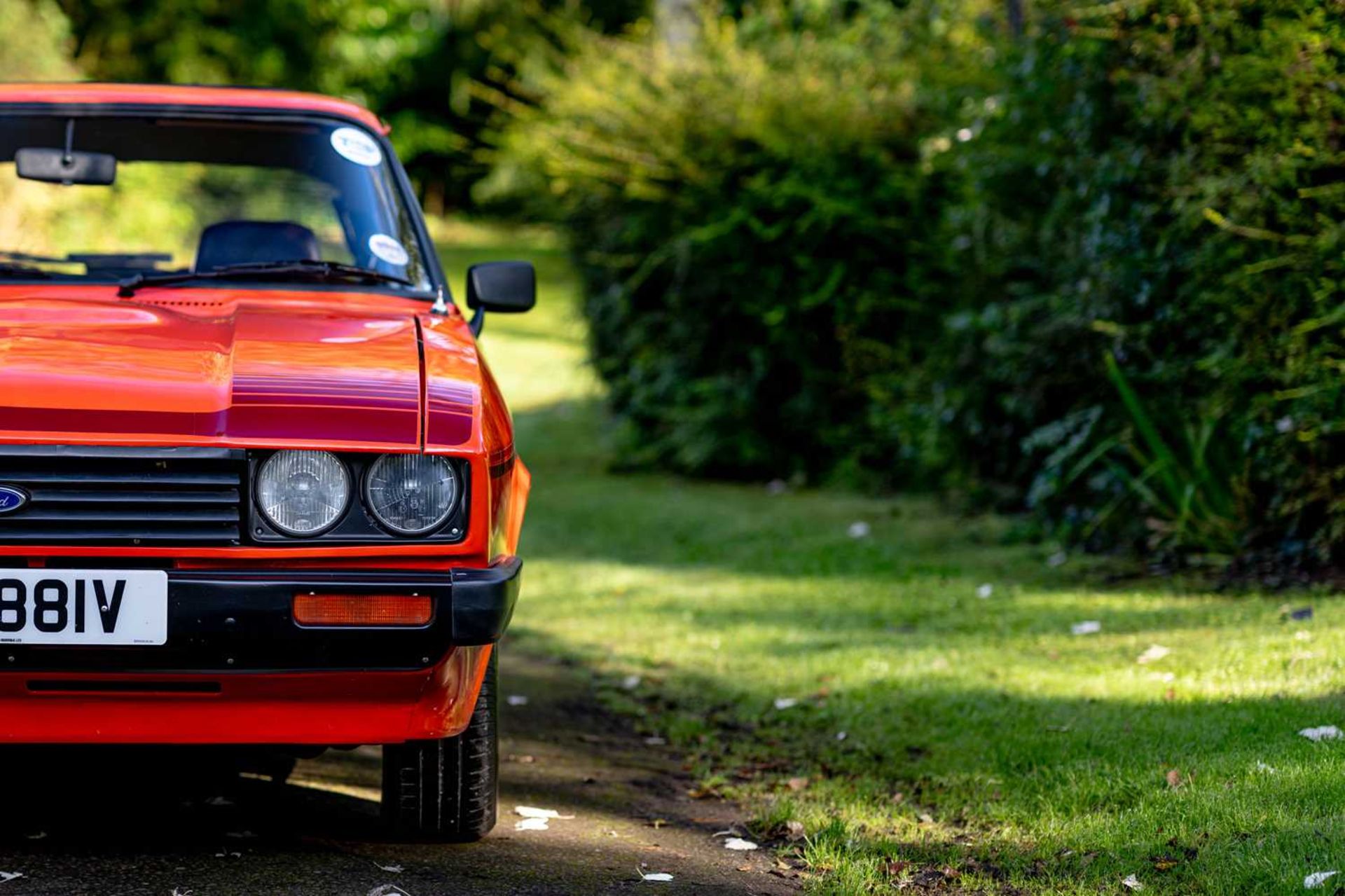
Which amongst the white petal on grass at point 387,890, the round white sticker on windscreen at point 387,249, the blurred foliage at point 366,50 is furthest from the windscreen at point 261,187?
the blurred foliage at point 366,50

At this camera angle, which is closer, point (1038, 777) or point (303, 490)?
point (303, 490)

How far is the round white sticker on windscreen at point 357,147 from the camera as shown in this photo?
4.86 m

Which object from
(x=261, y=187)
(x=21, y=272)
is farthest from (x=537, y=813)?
(x=261, y=187)

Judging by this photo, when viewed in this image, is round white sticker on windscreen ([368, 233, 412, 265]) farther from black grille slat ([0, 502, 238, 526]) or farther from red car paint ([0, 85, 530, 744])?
black grille slat ([0, 502, 238, 526])

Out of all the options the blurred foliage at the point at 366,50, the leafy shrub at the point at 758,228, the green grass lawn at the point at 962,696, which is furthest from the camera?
the blurred foliage at the point at 366,50

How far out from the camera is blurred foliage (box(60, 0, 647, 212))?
33.6 metres

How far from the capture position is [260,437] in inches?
127

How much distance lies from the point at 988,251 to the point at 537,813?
218 inches

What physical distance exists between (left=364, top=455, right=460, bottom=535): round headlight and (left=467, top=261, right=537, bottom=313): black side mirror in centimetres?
155

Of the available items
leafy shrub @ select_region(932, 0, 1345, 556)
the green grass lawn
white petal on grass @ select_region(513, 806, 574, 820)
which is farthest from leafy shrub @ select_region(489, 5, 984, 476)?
white petal on grass @ select_region(513, 806, 574, 820)

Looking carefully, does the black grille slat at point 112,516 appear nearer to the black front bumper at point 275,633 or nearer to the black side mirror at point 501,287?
the black front bumper at point 275,633

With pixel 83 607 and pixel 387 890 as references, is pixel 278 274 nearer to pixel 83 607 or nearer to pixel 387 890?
pixel 83 607

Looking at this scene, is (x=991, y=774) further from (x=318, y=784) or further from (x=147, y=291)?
(x=147, y=291)

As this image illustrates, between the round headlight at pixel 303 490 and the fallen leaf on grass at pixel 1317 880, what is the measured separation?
81.8 inches
